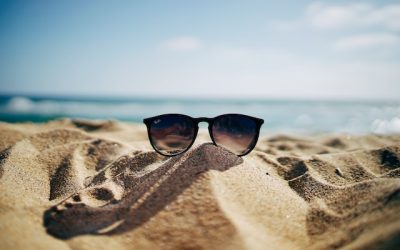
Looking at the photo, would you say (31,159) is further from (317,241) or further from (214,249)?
(317,241)

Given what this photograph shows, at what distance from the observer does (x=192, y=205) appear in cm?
203

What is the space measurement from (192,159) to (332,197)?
3.86 feet

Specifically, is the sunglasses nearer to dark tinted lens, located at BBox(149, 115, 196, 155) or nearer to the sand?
dark tinted lens, located at BBox(149, 115, 196, 155)

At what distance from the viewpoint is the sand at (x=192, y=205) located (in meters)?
1.83

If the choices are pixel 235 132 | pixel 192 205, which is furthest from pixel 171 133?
pixel 192 205

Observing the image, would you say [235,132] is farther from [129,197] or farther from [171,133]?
[129,197]

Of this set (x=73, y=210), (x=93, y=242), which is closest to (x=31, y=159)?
(x=73, y=210)

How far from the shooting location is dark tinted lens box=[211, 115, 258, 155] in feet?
9.61

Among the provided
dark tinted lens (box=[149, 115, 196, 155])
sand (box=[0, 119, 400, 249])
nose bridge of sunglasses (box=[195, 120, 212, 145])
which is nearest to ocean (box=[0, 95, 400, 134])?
nose bridge of sunglasses (box=[195, 120, 212, 145])

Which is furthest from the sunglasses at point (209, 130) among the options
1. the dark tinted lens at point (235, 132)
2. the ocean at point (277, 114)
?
the ocean at point (277, 114)

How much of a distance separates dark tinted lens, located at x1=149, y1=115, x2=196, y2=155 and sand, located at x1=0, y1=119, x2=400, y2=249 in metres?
0.25

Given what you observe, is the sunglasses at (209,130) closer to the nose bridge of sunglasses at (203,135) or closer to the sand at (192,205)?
the nose bridge of sunglasses at (203,135)

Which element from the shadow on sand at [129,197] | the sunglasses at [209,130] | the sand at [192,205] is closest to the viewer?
the sand at [192,205]

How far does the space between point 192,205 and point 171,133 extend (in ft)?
3.44
